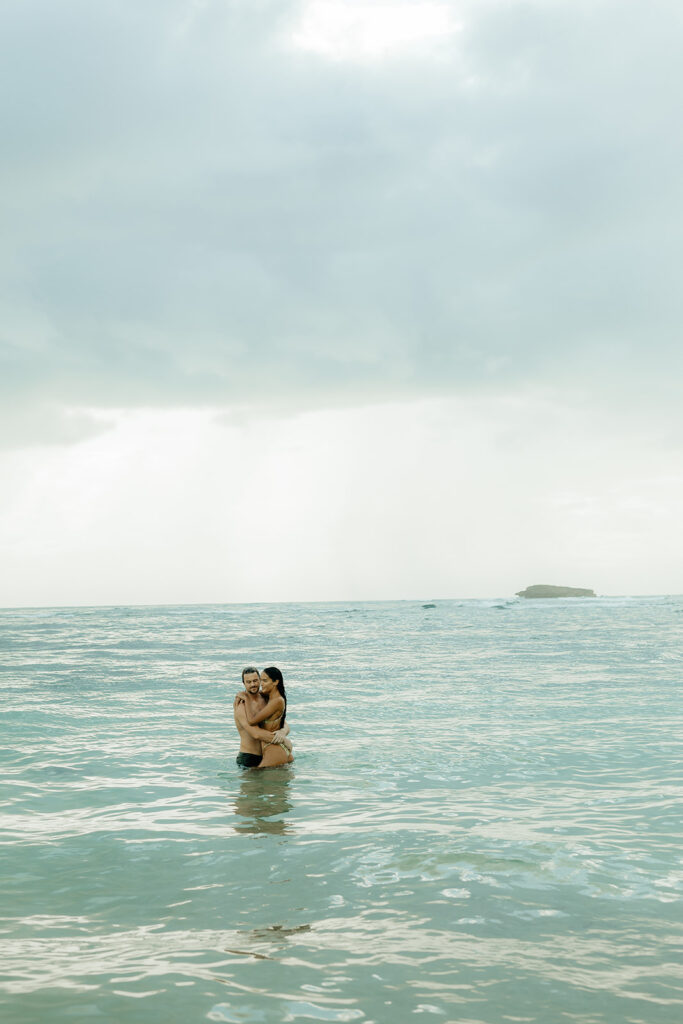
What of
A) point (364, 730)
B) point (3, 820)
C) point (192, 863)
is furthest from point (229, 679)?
point (192, 863)

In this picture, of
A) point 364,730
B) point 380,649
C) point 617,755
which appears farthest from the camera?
point 380,649

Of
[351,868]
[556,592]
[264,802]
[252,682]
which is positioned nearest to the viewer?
[351,868]

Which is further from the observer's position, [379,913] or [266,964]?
[379,913]

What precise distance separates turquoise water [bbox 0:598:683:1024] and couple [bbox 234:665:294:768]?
362 millimetres

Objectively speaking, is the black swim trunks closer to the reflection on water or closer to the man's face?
the reflection on water

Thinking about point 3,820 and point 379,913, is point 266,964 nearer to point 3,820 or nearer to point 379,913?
point 379,913

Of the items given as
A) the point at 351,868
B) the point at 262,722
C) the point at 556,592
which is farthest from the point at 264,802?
the point at 556,592

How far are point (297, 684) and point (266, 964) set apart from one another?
17.6 m

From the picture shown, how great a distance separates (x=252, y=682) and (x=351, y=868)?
188 inches

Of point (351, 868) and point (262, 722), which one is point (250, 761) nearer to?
point (262, 722)

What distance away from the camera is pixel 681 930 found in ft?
18.6

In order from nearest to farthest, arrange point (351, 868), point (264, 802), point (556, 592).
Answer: point (351, 868), point (264, 802), point (556, 592)

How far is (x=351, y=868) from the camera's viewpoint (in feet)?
23.2

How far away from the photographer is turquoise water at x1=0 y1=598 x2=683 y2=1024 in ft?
15.6
